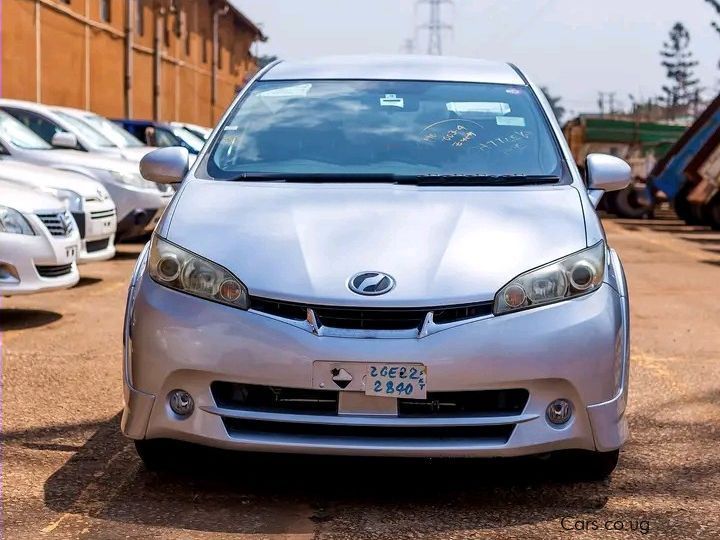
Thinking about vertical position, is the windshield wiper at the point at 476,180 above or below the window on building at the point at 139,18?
below

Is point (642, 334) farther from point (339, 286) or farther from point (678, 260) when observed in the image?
point (678, 260)

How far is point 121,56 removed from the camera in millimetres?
29969

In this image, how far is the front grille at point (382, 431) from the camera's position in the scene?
3.73 metres

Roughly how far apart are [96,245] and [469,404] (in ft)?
21.8

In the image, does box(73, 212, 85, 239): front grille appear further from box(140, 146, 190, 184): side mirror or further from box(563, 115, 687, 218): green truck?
box(563, 115, 687, 218): green truck

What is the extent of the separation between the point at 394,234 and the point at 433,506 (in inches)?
36.6

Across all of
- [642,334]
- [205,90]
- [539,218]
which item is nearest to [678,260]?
[642,334]

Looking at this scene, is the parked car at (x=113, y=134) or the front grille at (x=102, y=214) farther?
the parked car at (x=113, y=134)

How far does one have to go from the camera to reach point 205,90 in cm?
4319

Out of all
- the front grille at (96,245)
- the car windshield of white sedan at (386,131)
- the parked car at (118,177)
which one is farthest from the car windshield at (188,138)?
the car windshield of white sedan at (386,131)

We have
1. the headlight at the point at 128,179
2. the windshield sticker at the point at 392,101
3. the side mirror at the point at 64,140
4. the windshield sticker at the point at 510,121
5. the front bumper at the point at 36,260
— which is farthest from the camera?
the headlight at the point at 128,179

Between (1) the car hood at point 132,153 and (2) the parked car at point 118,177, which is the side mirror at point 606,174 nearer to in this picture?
(2) the parked car at point 118,177

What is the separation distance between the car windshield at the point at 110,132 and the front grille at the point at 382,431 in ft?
33.3

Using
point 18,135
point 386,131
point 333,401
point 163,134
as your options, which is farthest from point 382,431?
point 163,134
